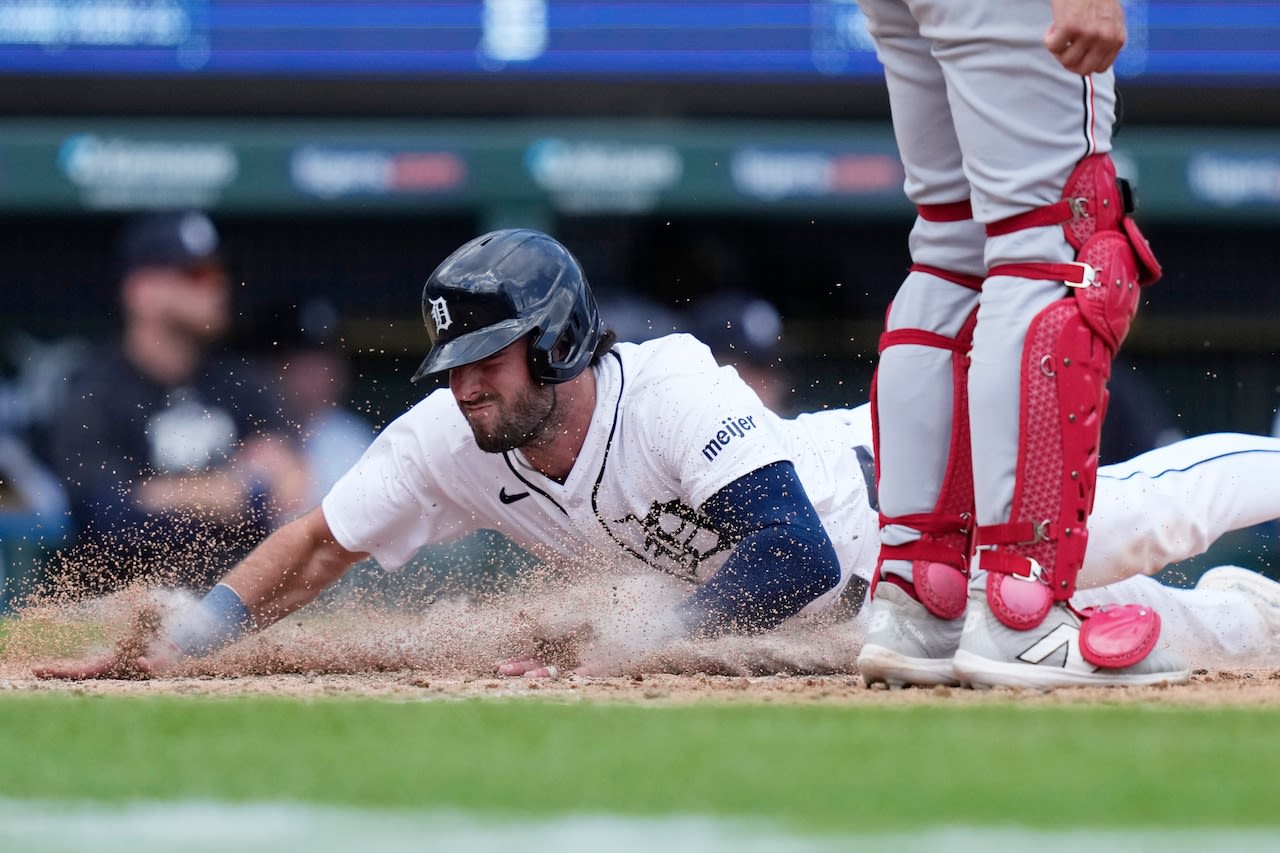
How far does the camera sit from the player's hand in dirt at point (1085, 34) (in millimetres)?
2646

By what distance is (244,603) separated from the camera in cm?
392

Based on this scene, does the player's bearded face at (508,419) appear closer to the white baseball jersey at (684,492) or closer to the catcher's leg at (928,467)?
the white baseball jersey at (684,492)

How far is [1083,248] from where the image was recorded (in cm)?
284

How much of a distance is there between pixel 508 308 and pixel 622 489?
0.44 m

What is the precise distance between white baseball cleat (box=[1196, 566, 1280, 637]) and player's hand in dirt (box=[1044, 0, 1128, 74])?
1.81 m

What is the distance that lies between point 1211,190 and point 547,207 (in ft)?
10.1

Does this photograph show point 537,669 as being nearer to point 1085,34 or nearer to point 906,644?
point 906,644

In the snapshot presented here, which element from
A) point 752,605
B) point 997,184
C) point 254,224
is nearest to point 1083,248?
point 997,184

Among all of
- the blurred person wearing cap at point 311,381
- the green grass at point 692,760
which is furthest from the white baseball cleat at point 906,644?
the blurred person wearing cap at point 311,381

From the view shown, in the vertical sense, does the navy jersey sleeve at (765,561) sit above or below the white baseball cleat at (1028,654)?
below

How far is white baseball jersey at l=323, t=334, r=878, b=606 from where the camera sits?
3695 millimetres

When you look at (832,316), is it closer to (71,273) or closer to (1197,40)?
(1197,40)

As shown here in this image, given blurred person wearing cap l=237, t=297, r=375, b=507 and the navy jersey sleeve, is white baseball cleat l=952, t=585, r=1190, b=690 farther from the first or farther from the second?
blurred person wearing cap l=237, t=297, r=375, b=507

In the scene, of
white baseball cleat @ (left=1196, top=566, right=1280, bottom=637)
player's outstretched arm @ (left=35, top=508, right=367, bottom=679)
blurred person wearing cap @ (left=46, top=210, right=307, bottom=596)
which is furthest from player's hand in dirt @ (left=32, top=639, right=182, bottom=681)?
blurred person wearing cap @ (left=46, top=210, right=307, bottom=596)
